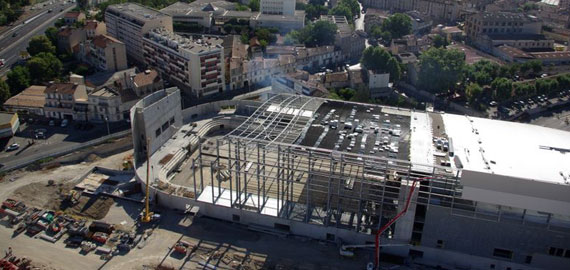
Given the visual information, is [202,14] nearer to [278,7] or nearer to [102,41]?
[278,7]

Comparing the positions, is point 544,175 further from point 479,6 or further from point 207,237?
point 479,6

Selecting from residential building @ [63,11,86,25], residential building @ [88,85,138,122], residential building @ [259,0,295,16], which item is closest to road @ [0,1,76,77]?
residential building @ [63,11,86,25]

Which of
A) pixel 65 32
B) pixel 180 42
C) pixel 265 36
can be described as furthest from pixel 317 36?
pixel 65 32

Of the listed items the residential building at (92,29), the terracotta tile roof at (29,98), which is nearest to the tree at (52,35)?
the residential building at (92,29)

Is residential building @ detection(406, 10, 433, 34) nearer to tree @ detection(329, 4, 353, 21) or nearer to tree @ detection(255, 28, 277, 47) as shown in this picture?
tree @ detection(329, 4, 353, 21)

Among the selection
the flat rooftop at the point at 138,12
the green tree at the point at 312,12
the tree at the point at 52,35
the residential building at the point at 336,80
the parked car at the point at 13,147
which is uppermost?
the flat rooftop at the point at 138,12

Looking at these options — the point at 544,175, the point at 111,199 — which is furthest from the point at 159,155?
the point at 544,175

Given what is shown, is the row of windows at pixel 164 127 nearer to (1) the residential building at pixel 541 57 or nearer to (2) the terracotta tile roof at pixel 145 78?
(2) the terracotta tile roof at pixel 145 78
